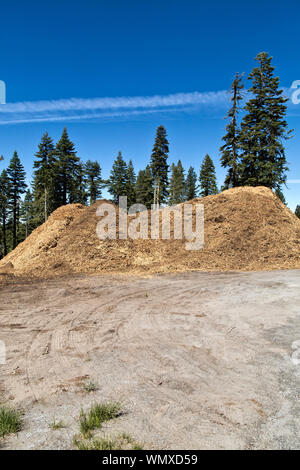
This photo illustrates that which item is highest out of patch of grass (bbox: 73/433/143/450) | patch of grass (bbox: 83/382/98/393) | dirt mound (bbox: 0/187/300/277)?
dirt mound (bbox: 0/187/300/277)

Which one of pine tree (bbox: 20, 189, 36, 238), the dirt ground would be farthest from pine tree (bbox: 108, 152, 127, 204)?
the dirt ground

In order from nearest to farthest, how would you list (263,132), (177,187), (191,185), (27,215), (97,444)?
(97,444)
(263,132)
(27,215)
(177,187)
(191,185)

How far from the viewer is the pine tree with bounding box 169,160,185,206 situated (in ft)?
187

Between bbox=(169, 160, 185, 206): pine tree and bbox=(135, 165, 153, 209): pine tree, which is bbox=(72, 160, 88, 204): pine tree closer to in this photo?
bbox=(135, 165, 153, 209): pine tree

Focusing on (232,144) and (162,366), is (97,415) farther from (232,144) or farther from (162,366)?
(232,144)

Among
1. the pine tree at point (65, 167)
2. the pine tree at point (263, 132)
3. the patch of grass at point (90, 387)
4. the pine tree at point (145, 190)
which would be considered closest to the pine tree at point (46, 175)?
the pine tree at point (65, 167)

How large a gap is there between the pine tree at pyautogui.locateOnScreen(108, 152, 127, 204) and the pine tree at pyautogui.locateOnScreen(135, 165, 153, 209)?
3.63 m

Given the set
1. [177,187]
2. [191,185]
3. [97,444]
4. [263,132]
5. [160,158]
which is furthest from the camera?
[191,185]

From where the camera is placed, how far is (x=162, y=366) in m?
4.80

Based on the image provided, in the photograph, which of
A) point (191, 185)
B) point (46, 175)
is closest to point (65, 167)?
point (46, 175)

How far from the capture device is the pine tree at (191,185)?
61.6 metres

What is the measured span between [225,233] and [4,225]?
117ft

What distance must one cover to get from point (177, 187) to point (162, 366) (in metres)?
54.2

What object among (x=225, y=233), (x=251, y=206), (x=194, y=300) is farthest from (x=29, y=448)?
(x=251, y=206)
